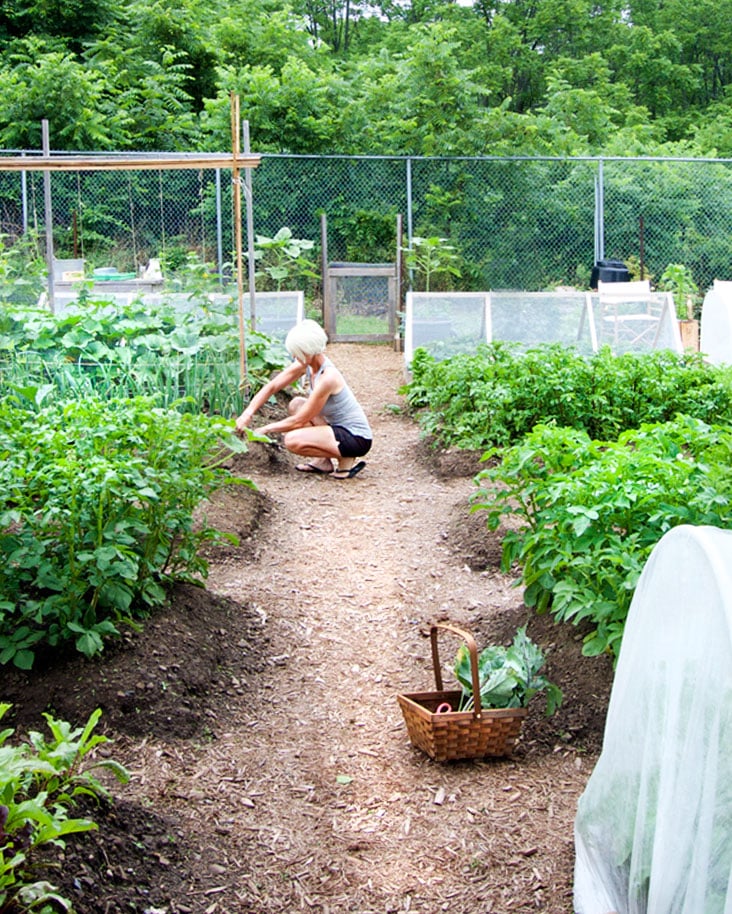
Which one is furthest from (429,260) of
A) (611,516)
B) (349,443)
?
(611,516)

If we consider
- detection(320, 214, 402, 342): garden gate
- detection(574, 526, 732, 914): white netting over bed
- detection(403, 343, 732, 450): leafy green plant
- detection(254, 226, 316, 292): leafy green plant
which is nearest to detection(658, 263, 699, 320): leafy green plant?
detection(320, 214, 402, 342): garden gate

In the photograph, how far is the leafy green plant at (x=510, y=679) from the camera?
370 cm

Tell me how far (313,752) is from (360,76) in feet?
54.7

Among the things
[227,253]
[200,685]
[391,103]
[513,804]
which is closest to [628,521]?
[513,804]

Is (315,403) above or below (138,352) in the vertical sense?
below

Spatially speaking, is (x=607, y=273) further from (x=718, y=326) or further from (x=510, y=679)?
(x=510, y=679)

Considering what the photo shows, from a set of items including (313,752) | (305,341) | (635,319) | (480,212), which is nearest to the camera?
(313,752)

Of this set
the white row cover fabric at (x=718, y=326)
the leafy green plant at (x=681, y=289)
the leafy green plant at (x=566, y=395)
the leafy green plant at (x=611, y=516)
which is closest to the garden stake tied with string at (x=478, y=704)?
the leafy green plant at (x=611, y=516)

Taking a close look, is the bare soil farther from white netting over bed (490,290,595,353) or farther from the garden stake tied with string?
white netting over bed (490,290,595,353)

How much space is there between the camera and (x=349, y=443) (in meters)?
7.27

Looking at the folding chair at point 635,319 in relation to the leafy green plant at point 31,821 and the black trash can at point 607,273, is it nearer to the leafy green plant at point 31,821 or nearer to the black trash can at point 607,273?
the black trash can at point 607,273

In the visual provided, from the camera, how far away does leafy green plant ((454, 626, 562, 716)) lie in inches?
146

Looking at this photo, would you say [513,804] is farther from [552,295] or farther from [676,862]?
[552,295]

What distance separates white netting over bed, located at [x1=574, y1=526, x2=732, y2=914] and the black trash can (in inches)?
435
